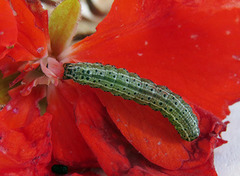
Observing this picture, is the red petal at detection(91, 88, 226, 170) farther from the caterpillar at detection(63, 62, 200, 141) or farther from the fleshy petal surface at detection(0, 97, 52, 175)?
the fleshy petal surface at detection(0, 97, 52, 175)

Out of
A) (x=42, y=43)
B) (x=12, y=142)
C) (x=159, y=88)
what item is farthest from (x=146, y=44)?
(x=12, y=142)

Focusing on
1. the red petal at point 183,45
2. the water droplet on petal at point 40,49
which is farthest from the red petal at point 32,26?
the red petal at point 183,45

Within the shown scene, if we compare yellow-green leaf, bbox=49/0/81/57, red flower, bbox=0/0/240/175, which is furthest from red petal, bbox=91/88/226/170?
yellow-green leaf, bbox=49/0/81/57

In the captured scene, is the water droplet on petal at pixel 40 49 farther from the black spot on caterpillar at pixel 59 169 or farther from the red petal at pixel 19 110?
the black spot on caterpillar at pixel 59 169

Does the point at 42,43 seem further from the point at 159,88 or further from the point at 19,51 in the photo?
the point at 159,88

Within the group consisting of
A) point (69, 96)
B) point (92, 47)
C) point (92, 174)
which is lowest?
point (92, 174)

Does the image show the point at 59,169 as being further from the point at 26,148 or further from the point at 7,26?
the point at 7,26
